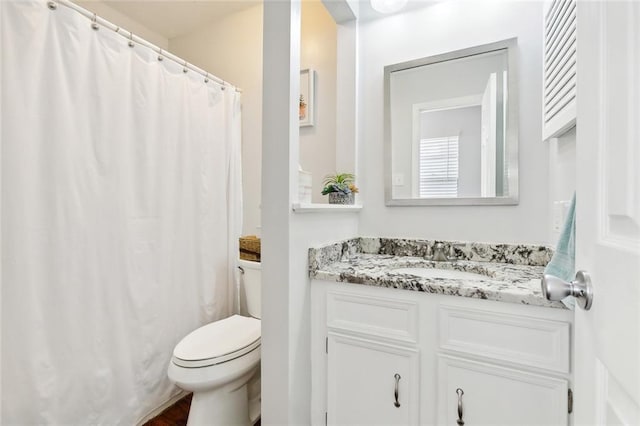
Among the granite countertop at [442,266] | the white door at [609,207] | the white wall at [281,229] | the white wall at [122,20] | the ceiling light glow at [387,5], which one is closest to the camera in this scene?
the white door at [609,207]

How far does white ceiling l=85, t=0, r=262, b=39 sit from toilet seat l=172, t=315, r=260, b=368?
208 cm

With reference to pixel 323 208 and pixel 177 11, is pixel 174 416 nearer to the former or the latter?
pixel 323 208

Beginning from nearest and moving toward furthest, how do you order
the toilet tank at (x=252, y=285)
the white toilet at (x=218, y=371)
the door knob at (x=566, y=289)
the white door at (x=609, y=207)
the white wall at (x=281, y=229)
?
1. the white door at (x=609, y=207)
2. the door knob at (x=566, y=289)
3. the white wall at (x=281, y=229)
4. the white toilet at (x=218, y=371)
5. the toilet tank at (x=252, y=285)

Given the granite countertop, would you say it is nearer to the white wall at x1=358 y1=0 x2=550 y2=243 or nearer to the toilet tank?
the white wall at x1=358 y1=0 x2=550 y2=243

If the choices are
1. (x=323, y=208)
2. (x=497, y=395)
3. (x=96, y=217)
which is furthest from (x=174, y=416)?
(x=497, y=395)

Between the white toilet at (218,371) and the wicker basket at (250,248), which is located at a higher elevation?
the wicker basket at (250,248)

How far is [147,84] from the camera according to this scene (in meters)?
1.63

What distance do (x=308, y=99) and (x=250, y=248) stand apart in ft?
3.22

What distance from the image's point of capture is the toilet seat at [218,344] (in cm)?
130

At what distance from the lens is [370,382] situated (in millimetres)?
1126

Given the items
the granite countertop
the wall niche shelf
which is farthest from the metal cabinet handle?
the wall niche shelf

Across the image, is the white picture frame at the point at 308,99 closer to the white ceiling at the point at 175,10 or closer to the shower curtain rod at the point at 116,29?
the shower curtain rod at the point at 116,29

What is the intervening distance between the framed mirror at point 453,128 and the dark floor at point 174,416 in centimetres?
152

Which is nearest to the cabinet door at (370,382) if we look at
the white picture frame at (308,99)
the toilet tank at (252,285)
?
the toilet tank at (252,285)
